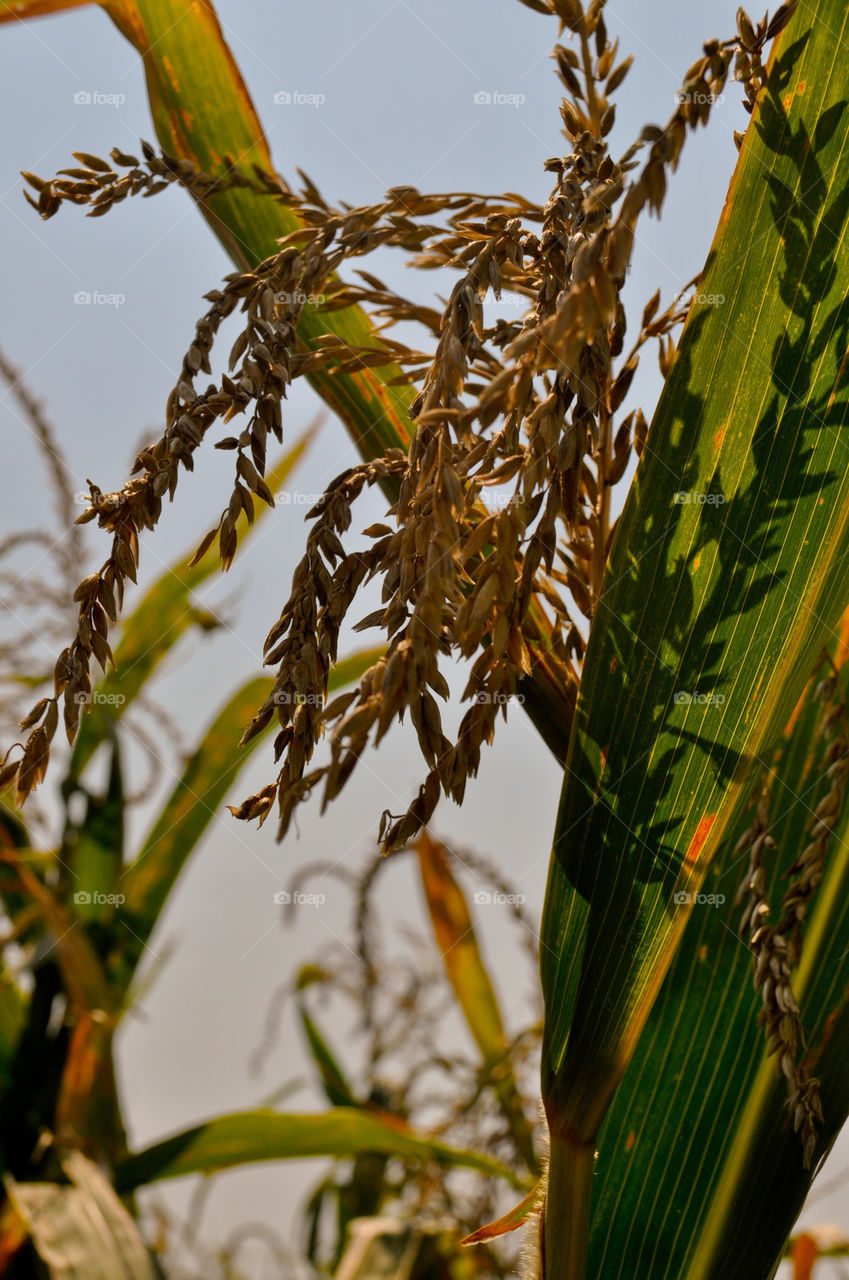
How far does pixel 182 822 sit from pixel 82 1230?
0.49m

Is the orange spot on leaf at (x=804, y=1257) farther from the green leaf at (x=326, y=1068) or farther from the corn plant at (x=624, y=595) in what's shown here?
the green leaf at (x=326, y=1068)

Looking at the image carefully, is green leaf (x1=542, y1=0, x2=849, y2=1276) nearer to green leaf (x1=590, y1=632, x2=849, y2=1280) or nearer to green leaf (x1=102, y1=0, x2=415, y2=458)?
green leaf (x1=590, y1=632, x2=849, y2=1280)

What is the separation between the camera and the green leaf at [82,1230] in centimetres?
92

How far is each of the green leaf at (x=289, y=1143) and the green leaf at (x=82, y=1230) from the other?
9 cm

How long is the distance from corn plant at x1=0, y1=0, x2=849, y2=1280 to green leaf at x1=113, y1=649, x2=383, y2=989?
2.57 feet

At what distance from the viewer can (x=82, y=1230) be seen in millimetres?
960

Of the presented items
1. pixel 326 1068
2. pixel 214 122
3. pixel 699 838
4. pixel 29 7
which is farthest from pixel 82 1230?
pixel 29 7

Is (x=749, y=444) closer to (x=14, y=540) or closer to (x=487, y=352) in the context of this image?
(x=487, y=352)

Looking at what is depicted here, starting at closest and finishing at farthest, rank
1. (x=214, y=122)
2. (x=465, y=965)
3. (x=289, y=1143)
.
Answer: (x=214, y=122), (x=289, y=1143), (x=465, y=965)

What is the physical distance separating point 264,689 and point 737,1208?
0.91 metres

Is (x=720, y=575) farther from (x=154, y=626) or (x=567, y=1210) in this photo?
(x=154, y=626)

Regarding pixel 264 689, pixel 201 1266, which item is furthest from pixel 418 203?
pixel 201 1266

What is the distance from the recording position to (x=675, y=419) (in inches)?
18.8

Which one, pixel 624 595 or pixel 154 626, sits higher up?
pixel 154 626
